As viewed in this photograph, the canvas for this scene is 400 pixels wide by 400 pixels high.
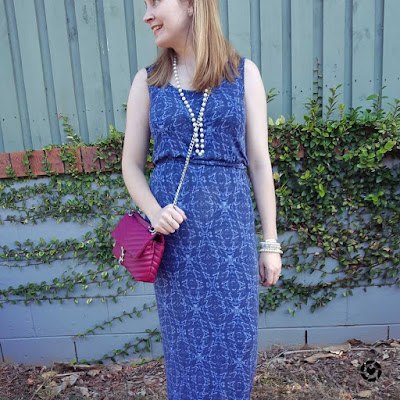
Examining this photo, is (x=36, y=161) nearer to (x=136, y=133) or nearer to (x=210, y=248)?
(x=136, y=133)

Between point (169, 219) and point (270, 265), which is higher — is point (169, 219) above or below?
above

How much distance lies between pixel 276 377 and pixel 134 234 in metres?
1.84

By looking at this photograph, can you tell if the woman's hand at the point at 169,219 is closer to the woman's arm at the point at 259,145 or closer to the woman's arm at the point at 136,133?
the woman's arm at the point at 136,133

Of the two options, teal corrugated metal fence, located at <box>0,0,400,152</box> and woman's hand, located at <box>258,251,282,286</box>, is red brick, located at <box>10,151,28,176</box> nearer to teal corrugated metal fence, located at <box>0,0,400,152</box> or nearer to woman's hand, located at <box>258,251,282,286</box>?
teal corrugated metal fence, located at <box>0,0,400,152</box>

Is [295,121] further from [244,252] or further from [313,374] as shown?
[313,374]

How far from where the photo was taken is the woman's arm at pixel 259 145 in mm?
1520

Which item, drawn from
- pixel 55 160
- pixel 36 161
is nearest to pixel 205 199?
pixel 55 160

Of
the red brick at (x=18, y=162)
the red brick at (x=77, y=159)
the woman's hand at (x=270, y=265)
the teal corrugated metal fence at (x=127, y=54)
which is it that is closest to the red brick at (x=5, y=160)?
the red brick at (x=18, y=162)

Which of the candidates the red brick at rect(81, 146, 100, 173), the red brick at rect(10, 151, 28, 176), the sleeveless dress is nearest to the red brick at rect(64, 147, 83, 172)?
the red brick at rect(81, 146, 100, 173)

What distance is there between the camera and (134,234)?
1396mm

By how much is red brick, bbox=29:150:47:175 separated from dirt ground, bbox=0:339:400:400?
146cm

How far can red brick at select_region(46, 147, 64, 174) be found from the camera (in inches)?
107

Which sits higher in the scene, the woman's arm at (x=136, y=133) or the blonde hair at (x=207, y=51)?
the blonde hair at (x=207, y=51)

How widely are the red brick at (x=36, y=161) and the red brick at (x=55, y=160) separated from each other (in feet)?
0.19
